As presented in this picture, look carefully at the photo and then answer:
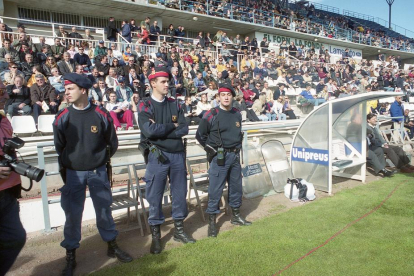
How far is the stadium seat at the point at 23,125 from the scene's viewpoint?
24.8 ft

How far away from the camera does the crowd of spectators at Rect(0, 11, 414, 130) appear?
8.64 meters

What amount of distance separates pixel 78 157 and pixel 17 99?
6.04 meters

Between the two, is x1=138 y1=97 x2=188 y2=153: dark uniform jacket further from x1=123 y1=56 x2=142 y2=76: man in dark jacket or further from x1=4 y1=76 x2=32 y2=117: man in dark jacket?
x1=123 y1=56 x2=142 y2=76: man in dark jacket

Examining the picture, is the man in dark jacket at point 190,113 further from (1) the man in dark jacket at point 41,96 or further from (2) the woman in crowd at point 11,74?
(2) the woman in crowd at point 11,74

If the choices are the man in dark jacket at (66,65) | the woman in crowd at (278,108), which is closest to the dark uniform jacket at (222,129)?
the man in dark jacket at (66,65)

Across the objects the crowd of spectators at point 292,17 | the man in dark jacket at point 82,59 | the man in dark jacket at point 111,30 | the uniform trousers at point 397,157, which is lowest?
the uniform trousers at point 397,157

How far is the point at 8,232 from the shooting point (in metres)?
2.48

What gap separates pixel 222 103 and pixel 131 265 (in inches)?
93.2

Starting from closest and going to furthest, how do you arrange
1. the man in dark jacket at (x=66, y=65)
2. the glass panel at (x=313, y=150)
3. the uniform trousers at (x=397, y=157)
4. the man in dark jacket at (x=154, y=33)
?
1. the glass panel at (x=313, y=150)
2. the uniform trousers at (x=397, y=157)
3. the man in dark jacket at (x=66, y=65)
4. the man in dark jacket at (x=154, y=33)

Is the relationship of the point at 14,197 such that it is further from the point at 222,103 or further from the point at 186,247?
the point at 222,103

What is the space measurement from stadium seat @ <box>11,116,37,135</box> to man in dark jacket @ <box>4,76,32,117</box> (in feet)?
1.59

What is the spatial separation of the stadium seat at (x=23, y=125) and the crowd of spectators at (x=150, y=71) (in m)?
0.48

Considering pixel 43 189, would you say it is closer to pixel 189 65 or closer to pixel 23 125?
pixel 23 125

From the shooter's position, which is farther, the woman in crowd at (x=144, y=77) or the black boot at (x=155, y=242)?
the woman in crowd at (x=144, y=77)
